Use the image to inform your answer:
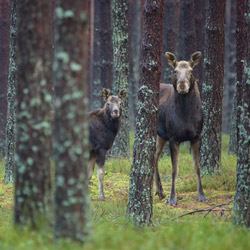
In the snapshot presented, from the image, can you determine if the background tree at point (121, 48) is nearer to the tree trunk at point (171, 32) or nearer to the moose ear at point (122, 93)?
the moose ear at point (122, 93)

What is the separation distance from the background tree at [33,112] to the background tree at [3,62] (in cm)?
1314

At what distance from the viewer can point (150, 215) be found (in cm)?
867

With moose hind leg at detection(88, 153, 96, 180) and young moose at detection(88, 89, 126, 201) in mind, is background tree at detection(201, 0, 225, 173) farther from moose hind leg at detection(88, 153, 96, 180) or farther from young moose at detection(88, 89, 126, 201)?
moose hind leg at detection(88, 153, 96, 180)

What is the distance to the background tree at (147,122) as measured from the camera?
341 inches

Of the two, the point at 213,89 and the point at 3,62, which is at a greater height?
the point at 3,62

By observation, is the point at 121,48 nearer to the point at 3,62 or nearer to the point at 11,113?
the point at 11,113

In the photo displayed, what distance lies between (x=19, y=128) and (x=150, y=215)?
12.2ft

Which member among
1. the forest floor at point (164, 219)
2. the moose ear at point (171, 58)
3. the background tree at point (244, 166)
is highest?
the moose ear at point (171, 58)

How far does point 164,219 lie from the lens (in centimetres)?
914

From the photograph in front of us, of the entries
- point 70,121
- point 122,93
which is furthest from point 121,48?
point 70,121

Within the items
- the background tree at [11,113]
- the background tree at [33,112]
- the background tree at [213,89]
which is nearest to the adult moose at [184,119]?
the background tree at [213,89]

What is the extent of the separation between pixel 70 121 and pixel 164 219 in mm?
4469

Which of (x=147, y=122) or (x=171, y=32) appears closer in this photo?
(x=147, y=122)

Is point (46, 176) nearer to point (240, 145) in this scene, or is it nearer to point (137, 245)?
point (137, 245)
